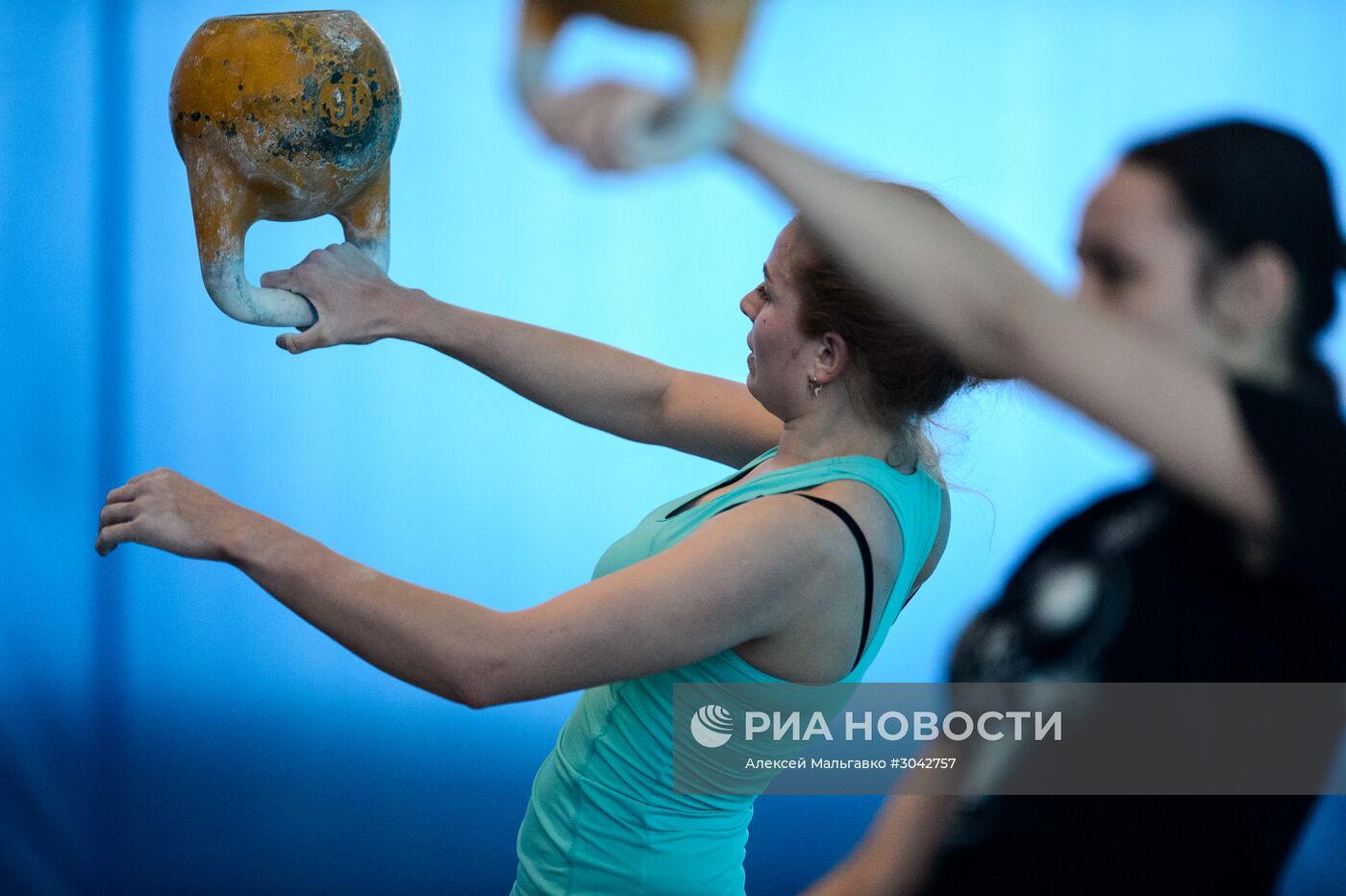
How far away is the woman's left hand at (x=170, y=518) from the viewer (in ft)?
3.22

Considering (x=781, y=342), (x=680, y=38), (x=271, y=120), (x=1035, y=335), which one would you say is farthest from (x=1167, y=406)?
(x=271, y=120)

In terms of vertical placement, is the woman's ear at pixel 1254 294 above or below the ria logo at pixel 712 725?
above

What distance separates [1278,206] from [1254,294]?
0.16ft

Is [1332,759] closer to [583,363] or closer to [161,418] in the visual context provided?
[583,363]

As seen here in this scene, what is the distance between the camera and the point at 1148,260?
71cm

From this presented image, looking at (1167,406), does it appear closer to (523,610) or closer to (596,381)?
(523,610)

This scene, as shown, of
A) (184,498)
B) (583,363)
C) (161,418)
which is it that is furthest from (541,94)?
(161,418)

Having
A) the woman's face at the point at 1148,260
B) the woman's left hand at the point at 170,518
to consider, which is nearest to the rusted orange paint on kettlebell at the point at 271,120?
the woman's left hand at the point at 170,518

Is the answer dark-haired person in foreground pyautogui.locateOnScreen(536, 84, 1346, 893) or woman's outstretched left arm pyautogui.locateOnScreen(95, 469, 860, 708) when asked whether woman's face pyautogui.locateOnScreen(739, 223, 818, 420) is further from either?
dark-haired person in foreground pyautogui.locateOnScreen(536, 84, 1346, 893)

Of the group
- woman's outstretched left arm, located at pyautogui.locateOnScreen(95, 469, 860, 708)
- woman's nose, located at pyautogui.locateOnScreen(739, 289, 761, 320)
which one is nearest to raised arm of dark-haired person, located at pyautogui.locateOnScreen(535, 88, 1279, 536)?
woman's outstretched left arm, located at pyautogui.locateOnScreen(95, 469, 860, 708)

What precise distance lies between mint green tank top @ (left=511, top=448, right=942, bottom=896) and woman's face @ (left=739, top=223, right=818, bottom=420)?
75 mm

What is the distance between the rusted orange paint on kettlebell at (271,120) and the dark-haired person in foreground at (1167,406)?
435 mm

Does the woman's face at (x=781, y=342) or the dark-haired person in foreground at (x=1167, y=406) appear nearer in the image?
the dark-haired person in foreground at (x=1167, y=406)

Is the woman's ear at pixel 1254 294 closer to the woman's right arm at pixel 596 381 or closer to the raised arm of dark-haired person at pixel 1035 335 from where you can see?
the raised arm of dark-haired person at pixel 1035 335
